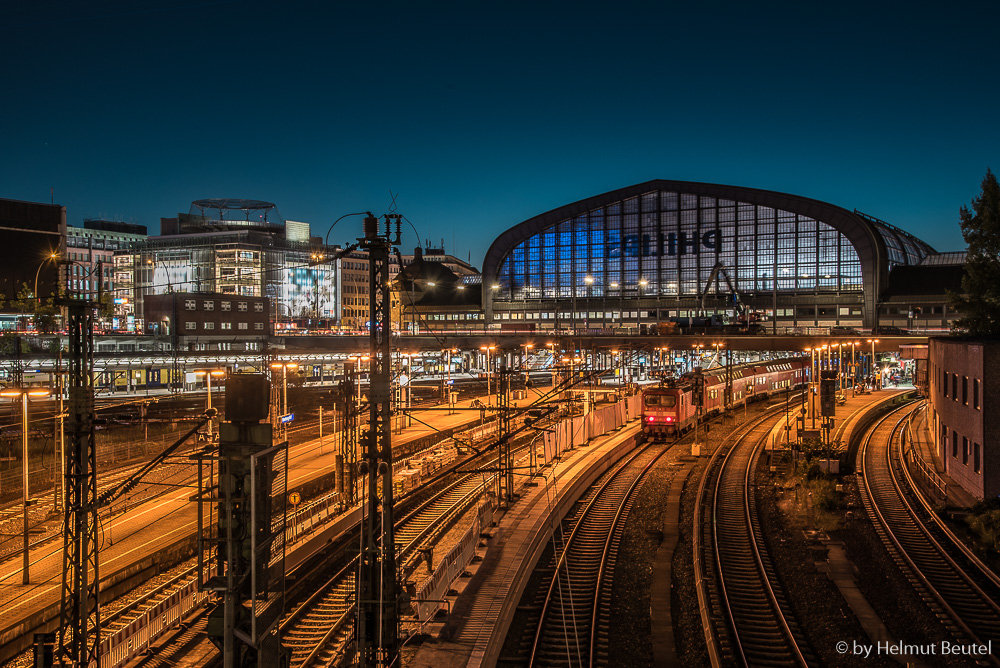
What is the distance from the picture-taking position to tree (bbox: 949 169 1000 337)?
25.5 metres

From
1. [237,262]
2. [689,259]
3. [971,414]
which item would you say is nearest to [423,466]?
[971,414]

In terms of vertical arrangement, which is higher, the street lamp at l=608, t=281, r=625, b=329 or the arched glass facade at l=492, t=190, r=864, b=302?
the arched glass facade at l=492, t=190, r=864, b=302

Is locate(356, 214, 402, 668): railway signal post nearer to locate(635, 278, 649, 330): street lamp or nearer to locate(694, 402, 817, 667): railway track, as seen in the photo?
locate(694, 402, 817, 667): railway track

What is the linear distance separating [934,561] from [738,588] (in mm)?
5269

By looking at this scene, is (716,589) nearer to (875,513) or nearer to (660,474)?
(875,513)

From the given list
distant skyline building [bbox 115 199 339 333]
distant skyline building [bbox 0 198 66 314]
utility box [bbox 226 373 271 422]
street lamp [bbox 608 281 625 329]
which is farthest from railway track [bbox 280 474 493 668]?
distant skyline building [bbox 115 199 339 333]

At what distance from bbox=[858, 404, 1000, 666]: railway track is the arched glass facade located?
1904 inches

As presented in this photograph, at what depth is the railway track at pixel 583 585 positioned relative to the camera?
43.2 feet

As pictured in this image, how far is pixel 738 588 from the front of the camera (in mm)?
15891

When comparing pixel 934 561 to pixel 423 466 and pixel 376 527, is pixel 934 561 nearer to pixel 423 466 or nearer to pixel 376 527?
pixel 376 527

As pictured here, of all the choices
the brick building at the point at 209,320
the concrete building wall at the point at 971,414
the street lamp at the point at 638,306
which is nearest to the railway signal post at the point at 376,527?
the concrete building wall at the point at 971,414

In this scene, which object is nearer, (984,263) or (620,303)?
(984,263)

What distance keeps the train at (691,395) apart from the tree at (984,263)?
40.1 ft

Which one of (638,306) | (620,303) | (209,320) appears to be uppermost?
(620,303)
